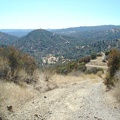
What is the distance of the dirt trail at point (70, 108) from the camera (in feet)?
38.3

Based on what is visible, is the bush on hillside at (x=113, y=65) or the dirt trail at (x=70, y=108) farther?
the bush on hillside at (x=113, y=65)

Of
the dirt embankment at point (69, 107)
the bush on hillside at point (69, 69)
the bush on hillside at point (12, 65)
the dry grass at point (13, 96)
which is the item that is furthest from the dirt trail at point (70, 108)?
the bush on hillside at point (69, 69)

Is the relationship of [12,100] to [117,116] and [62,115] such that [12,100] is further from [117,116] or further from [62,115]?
[117,116]

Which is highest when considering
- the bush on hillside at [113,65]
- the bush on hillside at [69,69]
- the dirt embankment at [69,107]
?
the bush on hillside at [113,65]

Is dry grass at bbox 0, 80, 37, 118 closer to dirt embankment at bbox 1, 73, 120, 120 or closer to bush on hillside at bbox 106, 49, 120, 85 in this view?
dirt embankment at bbox 1, 73, 120, 120

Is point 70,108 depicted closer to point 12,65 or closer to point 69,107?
point 69,107

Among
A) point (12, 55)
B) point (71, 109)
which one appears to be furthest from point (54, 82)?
point (71, 109)

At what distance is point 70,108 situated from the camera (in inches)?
519

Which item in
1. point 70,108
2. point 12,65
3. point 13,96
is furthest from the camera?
point 12,65

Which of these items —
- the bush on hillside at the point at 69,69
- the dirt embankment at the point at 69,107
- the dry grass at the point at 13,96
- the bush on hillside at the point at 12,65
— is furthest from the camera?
the bush on hillside at the point at 69,69

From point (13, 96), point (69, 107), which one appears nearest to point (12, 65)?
point (13, 96)

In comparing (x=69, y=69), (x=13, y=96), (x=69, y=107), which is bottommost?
(x=69, y=69)

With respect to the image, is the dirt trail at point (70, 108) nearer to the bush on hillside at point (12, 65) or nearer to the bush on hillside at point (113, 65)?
the bush on hillside at point (113, 65)

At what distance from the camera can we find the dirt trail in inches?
460
